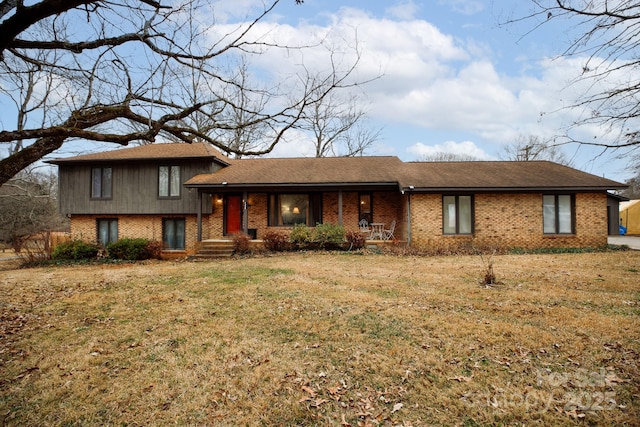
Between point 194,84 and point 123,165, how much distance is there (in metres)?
15.8

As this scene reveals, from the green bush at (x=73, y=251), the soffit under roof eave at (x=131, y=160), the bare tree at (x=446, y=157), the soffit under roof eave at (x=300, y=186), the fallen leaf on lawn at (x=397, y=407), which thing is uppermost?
the bare tree at (x=446, y=157)

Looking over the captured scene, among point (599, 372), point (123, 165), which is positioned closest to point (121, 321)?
point (599, 372)

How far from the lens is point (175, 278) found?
31.4ft

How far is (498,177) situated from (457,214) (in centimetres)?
275

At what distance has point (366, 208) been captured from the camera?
16.8 m

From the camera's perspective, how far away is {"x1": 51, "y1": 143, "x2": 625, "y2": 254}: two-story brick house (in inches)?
570

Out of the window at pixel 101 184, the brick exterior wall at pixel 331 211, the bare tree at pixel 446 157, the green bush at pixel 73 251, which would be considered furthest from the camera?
the bare tree at pixel 446 157

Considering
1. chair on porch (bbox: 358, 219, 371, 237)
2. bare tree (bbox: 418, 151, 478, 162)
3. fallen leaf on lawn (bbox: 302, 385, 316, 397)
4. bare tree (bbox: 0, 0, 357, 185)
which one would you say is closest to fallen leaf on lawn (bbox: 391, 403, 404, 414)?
fallen leaf on lawn (bbox: 302, 385, 316, 397)

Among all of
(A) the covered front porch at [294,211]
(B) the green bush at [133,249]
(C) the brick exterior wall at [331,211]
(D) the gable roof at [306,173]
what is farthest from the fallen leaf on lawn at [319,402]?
(B) the green bush at [133,249]

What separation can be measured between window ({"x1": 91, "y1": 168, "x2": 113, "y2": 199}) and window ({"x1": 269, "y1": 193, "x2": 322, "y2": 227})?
331 inches

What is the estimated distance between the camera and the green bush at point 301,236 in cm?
1463

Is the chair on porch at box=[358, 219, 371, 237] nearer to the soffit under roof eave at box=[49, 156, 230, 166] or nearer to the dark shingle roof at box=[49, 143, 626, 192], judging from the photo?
the dark shingle roof at box=[49, 143, 626, 192]

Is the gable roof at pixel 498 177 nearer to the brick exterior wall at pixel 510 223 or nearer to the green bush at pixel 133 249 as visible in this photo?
the brick exterior wall at pixel 510 223

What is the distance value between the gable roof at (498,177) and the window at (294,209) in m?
4.63
